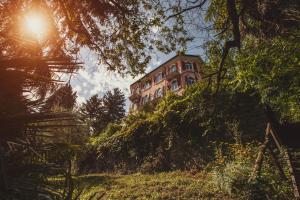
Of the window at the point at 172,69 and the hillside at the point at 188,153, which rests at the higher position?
the window at the point at 172,69

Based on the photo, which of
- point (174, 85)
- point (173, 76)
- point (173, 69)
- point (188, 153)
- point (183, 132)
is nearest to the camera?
point (188, 153)

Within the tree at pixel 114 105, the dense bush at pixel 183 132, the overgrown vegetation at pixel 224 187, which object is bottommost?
the overgrown vegetation at pixel 224 187

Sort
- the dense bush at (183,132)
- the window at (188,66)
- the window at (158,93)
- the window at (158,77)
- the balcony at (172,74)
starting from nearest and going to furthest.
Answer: the dense bush at (183,132) → the balcony at (172,74) → the window at (188,66) → the window at (158,93) → the window at (158,77)

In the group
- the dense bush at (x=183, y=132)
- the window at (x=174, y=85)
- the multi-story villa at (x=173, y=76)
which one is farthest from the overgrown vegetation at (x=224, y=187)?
the window at (x=174, y=85)

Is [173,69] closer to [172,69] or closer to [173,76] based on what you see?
[172,69]

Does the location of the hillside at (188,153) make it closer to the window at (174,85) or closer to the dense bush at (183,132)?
the dense bush at (183,132)

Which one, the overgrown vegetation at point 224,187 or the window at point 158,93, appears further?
the window at point 158,93

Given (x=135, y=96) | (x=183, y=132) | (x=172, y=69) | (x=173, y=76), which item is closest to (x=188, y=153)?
(x=183, y=132)

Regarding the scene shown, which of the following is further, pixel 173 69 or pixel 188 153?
pixel 173 69

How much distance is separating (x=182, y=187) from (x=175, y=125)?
21.8 feet

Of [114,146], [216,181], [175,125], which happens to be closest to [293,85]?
[216,181]

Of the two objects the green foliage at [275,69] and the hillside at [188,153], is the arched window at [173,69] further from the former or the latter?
the green foliage at [275,69]

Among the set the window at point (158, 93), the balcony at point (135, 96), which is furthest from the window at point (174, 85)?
the balcony at point (135, 96)

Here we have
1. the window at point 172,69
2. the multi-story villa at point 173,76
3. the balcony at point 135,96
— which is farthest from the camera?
the balcony at point 135,96
